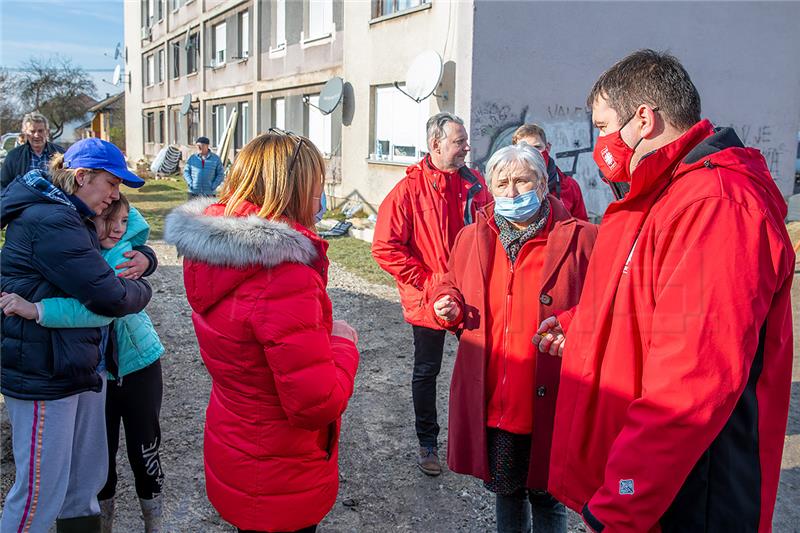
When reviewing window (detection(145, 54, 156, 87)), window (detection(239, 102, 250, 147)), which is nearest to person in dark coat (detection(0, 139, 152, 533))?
window (detection(239, 102, 250, 147))

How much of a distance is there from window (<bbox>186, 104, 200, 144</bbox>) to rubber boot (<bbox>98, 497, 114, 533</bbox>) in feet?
86.0

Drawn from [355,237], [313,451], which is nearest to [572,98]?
[355,237]

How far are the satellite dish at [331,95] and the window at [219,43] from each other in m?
10.5

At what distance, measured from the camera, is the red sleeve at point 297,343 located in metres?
2.04

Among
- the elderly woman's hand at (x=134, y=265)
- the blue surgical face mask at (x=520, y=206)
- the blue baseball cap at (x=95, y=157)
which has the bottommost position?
the elderly woman's hand at (x=134, y=265)

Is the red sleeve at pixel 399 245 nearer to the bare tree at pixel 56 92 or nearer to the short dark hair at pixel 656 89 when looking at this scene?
the short dark hair at pixel 656 89

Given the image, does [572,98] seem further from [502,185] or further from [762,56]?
[502,185]

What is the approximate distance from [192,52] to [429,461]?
2781cm

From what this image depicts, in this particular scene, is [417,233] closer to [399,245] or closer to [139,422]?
[399,245]

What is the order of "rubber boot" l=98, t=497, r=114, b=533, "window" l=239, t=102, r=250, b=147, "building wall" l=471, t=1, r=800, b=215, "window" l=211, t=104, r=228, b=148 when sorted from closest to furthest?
"rubber boot" l=98, t=497, r=114, b=533 < "building wall" l=471, t=1, r=800, b=215 < "window" l=239, t=102, r=250, b=147 < "window" l=211, t=104, r=228, b=148

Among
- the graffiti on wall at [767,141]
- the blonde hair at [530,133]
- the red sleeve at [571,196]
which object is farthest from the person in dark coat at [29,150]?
the graffiti on wall at [767,141]

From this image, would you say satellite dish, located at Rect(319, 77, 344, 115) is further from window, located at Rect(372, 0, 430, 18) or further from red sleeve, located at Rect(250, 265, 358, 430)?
red sleeve, located at Rect(250, 265, 358, 430)

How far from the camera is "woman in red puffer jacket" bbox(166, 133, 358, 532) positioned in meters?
2.06

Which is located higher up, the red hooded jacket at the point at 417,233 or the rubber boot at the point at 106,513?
the red hooded jacket at the point at 417,233
